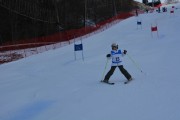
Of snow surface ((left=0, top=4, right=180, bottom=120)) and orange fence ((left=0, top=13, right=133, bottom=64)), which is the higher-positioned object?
orange fence ((left=0, top=13, right=133, bottom=64))

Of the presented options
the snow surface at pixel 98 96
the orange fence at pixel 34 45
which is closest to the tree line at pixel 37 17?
the orange fence at pixel 34 45

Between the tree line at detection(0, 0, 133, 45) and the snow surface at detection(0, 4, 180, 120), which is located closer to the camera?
the snow surface at detection(0, 4, 180, 120)

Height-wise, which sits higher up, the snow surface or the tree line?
the tree line

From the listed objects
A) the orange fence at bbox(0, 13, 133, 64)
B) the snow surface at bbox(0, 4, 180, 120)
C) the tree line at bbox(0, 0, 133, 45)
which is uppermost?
the tree line at bbox(0, 0, 133, 45)

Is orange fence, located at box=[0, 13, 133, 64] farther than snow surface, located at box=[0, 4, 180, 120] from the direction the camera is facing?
Yes

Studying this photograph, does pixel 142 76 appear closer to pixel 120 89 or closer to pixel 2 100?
pixel 120 89

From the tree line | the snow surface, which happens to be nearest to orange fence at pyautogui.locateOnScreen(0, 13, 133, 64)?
the tree line

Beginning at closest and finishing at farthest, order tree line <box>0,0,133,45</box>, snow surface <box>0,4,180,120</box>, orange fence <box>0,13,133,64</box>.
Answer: snow surface <box>0,4,180,120</box> → orange fence <box>0,13,133,64</box> → tree line <box>0,0,133,45</box>

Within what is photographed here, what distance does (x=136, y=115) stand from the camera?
313 inches

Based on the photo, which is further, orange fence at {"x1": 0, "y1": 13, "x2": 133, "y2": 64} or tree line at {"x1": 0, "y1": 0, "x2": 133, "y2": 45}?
tree line at {"x1": 0, "y1": 0, "x2": 133, "y2": 45}

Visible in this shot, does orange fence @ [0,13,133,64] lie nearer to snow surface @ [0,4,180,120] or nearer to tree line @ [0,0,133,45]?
tree line @ [0,0,133,45]

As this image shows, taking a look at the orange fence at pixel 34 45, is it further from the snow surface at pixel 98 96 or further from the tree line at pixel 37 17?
Result: the snow surface at pixel 98 96

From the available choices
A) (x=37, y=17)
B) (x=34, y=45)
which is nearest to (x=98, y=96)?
(x=34, y=45)

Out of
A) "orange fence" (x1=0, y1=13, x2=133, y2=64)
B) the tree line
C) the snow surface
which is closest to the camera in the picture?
the snow surface
